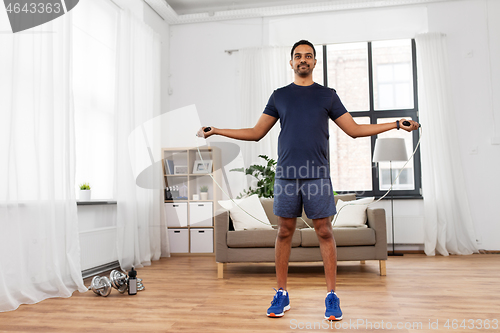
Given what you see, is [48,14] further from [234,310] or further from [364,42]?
[364,42]

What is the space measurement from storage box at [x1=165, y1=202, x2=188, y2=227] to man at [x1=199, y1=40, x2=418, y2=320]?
9.50ft

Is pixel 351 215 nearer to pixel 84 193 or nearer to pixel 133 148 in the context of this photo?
pixel 133 148

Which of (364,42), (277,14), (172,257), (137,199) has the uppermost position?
(277,14)

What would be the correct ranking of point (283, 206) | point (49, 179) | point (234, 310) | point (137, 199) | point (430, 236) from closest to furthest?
point (283, 206), point (234, 310), point (49, 179), point (137, 199), point (430, 236)

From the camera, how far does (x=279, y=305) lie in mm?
2188

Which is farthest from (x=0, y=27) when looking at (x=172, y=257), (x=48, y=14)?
(x=172, y=257)

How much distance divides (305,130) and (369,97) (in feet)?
11.8

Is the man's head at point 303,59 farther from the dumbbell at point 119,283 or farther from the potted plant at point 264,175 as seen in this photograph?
the potted plant at point 264,175

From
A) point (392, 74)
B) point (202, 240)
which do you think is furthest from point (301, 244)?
point (392, 74)

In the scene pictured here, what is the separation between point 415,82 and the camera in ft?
17.5

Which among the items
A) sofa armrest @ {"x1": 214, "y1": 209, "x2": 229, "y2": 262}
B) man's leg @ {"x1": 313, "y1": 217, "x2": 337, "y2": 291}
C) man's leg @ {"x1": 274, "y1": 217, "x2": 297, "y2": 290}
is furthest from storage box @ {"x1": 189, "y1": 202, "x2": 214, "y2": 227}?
man's leg @ {"x1": 313, "y1": 217, "x2": 337, "y2": 291}

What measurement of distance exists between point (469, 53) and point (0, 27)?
4.92 m

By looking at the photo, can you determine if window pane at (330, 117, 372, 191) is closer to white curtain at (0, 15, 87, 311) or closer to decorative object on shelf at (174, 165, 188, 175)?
decorative object on shelf at (174, 165, 188, 175)

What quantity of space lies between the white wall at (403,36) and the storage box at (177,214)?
1244mm
